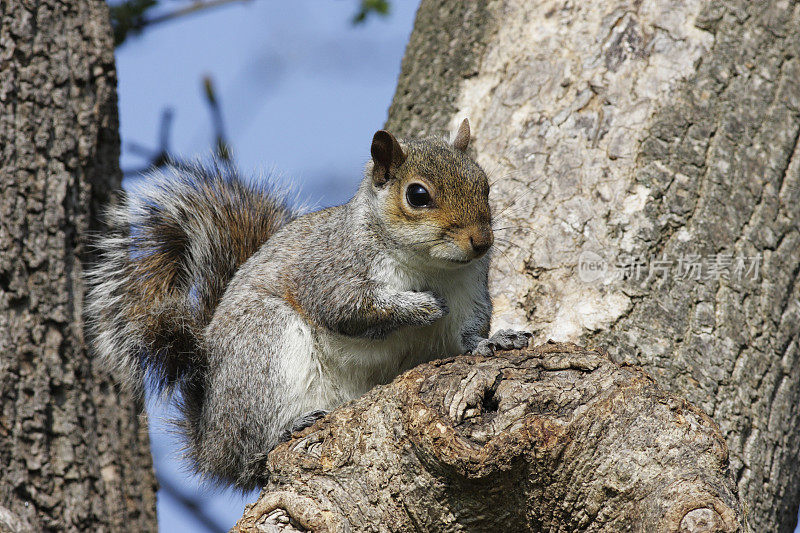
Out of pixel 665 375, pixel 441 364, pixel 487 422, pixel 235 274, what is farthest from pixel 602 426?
pixel 235 274

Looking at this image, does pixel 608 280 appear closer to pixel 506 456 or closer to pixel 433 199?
pixel 433 199

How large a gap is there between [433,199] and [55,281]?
1417mm

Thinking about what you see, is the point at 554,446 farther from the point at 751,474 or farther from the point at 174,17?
the point at 174,17

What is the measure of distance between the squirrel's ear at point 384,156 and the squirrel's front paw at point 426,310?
47 centimetres

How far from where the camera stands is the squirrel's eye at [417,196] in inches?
108

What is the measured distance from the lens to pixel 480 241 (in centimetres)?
259

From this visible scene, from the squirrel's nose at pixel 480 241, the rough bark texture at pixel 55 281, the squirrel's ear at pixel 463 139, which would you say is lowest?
the rough bark texture at pixel 55 281

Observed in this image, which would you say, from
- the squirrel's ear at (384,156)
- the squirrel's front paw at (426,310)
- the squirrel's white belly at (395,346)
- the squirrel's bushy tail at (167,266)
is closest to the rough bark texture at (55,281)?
the squirrel's bushy tail at (167,266)

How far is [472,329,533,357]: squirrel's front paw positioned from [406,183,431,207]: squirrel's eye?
51cm

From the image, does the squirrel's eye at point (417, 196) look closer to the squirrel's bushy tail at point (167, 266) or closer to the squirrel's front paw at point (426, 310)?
the squirrel's front paw at point (426, 310)

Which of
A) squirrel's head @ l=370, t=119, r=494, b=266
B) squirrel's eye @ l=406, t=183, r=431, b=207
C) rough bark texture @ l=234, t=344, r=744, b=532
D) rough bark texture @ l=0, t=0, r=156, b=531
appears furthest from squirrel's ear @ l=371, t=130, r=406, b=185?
rough bark texture @ l=0, t=0, r=156, b=531

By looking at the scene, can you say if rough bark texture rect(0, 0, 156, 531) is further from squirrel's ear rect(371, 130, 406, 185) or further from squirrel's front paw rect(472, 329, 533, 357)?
squirrel's front paw rect(472, 329, 533, 357)

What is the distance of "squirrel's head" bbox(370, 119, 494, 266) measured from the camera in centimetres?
264

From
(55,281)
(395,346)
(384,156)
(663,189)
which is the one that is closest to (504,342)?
(395,346)
